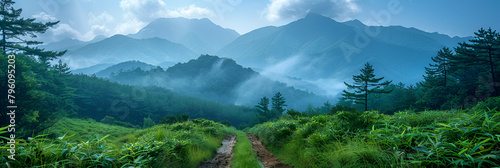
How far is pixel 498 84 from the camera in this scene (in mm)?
30031

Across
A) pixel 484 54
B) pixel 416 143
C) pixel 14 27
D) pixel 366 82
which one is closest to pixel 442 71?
pixel 484 54

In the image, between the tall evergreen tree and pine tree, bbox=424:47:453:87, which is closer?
the tall evergreen tree

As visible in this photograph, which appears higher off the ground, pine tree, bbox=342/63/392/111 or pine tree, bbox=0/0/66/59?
pine tree, bbox=0/0/66/59

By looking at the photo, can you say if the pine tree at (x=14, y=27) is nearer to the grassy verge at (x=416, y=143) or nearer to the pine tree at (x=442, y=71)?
the grassy verge at (x=416, y=143)

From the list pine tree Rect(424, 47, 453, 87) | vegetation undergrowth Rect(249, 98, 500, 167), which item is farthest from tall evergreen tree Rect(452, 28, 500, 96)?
vegetation undergrowth Rect(249, 98, 500, 167)

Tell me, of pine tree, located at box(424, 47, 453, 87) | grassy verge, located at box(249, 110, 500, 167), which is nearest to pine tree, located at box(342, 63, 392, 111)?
pine tree, located at box(424, 47, 453, 87)

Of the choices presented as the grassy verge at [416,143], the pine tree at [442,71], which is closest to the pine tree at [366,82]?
the pine tree at [442,71]

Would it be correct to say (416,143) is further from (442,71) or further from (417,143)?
(442,71)

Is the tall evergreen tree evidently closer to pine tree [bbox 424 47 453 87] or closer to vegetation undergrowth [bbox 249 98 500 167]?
pine tree [bbox 424 47 453 87]

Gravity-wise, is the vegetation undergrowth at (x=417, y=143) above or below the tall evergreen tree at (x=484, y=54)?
below

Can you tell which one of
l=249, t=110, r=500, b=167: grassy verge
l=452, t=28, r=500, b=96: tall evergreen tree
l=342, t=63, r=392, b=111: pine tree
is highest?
l=452, t=28, r=500, b=96: tall evergreen tree

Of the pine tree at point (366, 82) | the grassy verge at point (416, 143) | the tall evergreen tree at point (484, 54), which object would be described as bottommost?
the grassy verge at point (416, 143)

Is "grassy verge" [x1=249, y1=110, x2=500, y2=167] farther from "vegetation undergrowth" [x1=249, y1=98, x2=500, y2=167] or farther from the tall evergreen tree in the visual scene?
the tall evergreen tree

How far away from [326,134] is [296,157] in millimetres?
1228
